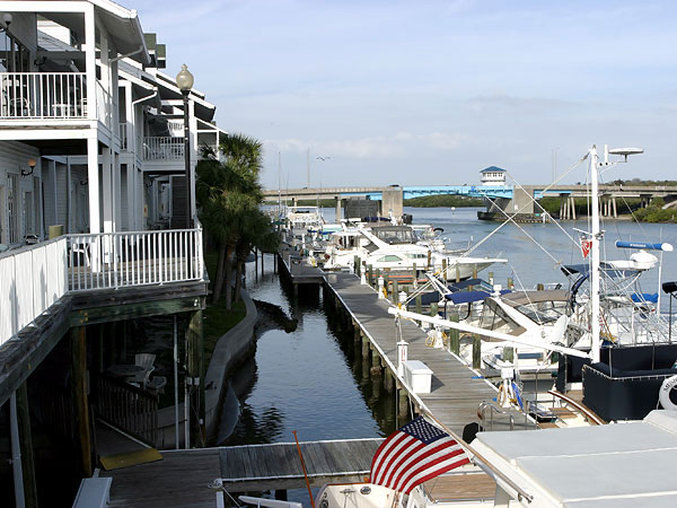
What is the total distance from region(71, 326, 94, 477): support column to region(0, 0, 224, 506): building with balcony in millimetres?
23

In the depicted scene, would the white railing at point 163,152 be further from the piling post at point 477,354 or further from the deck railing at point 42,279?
the deck railing at point 42,279

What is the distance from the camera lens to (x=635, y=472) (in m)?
6.50

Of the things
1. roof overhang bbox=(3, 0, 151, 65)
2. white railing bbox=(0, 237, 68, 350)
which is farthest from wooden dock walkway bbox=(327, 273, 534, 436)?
roof overhang bbox=(3, 0, 151, 65)

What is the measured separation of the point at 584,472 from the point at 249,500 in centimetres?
657

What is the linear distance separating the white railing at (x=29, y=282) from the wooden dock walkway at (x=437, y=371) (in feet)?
27.1

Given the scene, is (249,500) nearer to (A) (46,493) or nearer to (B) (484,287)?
(A) (46,493)

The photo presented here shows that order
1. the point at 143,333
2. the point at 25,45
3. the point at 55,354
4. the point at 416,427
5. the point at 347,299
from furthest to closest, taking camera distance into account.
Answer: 1. the point at 347,299
2. the point at 143,333
3. the point at 25,45
4. the point at 55,354
5. the point at 416,427

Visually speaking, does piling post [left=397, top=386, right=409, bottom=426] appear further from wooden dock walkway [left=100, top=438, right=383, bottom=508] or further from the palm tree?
the palm tree

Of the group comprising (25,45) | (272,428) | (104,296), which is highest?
(25,45)

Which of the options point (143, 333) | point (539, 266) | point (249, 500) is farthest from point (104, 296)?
point (539, 266)

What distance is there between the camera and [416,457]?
348 inches

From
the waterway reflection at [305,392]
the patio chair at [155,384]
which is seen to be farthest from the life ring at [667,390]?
the patio chair at [155,384]

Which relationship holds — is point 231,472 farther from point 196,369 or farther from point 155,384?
point 155,384

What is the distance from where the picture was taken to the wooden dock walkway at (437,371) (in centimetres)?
1672
